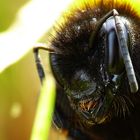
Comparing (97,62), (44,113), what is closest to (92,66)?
(97,62)

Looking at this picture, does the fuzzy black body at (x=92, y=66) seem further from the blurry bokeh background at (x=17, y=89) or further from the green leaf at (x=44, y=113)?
the blurry bokeh background at (x=17, y=89)

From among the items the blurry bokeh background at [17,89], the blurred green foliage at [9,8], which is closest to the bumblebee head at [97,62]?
the blurry bokeh background at [17,89]

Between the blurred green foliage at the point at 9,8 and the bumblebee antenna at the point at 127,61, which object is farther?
the blurred green foliage at the point at 9,8

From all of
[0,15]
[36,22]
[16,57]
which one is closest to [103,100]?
[16,57]

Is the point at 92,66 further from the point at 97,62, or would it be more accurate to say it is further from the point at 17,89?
the point at 17,89

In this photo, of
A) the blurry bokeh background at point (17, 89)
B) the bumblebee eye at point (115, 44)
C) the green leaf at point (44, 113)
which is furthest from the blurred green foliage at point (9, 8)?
the bumblebee eye at point (115, 44)

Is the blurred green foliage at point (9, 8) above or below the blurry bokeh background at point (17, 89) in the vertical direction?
above

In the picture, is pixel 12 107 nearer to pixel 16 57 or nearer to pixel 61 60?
pixel 16 57
